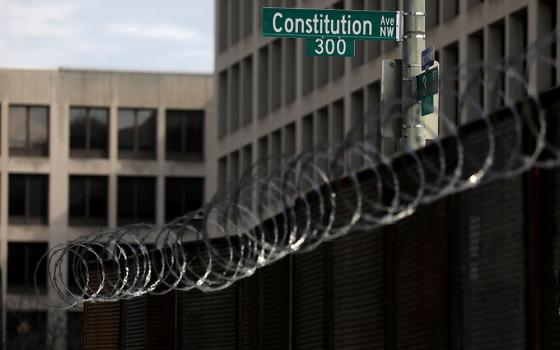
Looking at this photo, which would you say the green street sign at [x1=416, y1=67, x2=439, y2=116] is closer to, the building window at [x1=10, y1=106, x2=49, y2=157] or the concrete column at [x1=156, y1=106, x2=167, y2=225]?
the building window at [x1=10, y1=106, x2=49, y2=157]

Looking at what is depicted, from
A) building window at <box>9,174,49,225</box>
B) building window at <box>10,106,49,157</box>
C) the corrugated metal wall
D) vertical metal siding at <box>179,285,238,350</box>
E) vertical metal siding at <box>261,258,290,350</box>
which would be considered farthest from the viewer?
building window at <box>9,174,49,225</box>

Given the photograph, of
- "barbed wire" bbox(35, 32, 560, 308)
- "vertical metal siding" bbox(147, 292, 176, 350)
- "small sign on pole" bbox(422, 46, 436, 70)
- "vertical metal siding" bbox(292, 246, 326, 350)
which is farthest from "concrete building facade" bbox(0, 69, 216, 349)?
"barbed wire" bbox(35, 32, 560, 308)

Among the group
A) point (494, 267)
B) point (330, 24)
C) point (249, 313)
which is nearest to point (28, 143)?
point (249, 313)

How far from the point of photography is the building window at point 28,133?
96.1 metres

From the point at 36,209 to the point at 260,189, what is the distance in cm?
8556

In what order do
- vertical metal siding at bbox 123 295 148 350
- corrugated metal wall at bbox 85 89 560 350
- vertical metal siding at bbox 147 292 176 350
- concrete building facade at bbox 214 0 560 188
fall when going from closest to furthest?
corrugated metal wall at bbox 85 89 560 350 < vertical metal siding at bbox 147 292 176 350 < vertical metal siding at bbox 123 295 148 350 < concrete building facade at bbox 214 0 560 188

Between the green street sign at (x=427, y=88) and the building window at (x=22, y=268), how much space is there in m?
77.4

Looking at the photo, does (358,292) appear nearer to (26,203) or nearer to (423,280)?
(423,280)

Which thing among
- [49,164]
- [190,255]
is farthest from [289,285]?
[49,164]

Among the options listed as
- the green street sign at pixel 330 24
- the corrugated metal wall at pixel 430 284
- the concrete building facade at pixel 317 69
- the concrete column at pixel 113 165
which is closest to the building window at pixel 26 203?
the concrete column at pixel 113 165

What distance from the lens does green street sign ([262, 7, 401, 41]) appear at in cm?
1975

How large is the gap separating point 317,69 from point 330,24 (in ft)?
157

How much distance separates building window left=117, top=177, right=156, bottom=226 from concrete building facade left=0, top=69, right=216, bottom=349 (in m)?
0.05

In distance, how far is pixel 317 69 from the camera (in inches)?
2662
